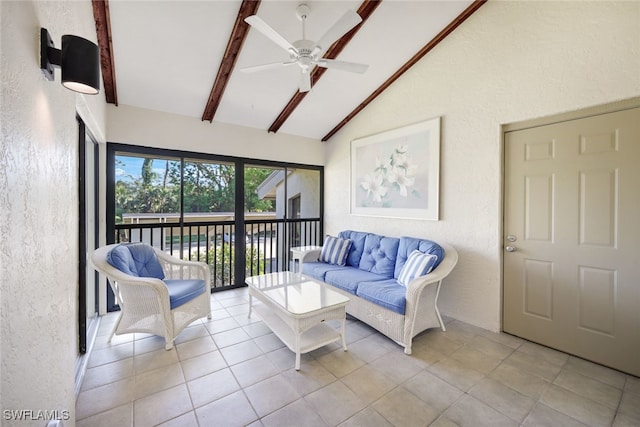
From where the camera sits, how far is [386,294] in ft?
8.74

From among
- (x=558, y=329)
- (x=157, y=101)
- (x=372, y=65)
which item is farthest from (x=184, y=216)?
(x=558, y=329)

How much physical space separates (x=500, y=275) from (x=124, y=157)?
15.3 ft

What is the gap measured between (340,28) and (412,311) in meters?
2.42

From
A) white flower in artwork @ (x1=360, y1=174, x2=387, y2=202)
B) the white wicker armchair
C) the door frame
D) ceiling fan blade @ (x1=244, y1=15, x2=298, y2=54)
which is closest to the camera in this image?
ceiling fan blade @ (x1=244, y1=15, x2=298, y2=54)

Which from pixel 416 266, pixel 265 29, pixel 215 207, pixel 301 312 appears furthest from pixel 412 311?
pixel 215 207

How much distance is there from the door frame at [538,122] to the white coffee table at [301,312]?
173 centimetres

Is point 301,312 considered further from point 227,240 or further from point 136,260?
point 227,240

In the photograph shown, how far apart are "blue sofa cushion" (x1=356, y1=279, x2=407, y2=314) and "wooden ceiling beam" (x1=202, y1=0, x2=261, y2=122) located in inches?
111

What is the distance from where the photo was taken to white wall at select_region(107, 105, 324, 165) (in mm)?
3416

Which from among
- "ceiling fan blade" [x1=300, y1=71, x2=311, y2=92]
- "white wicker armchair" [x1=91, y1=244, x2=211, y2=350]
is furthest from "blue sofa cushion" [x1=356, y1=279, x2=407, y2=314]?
"ceiling fan blade" [x1=300, y1=71, x2=311, y2=92]

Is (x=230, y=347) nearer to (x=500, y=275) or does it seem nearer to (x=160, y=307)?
(x=160, y=307)

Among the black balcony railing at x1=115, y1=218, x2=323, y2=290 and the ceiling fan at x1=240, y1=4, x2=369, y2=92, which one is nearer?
the ceiling fan at x1=240, y1=4, x2=369, y2=92

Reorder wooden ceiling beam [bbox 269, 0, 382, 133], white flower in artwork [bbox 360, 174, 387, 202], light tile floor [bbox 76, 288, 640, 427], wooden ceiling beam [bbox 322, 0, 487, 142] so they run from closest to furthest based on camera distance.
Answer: light tile floor [bbox 76, 288, 640, 427]
wooden ceiling beam [bbox 269, 0, 382, 133]
wooden ceiling beam [bbox 322, 0, 487, 142]
white flower in artwork [bbox 360, 174, 387, 202]

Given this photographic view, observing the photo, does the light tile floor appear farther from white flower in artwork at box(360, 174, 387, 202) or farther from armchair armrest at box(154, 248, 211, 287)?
white flower in artwork at box(360, 174, 387, 202)
